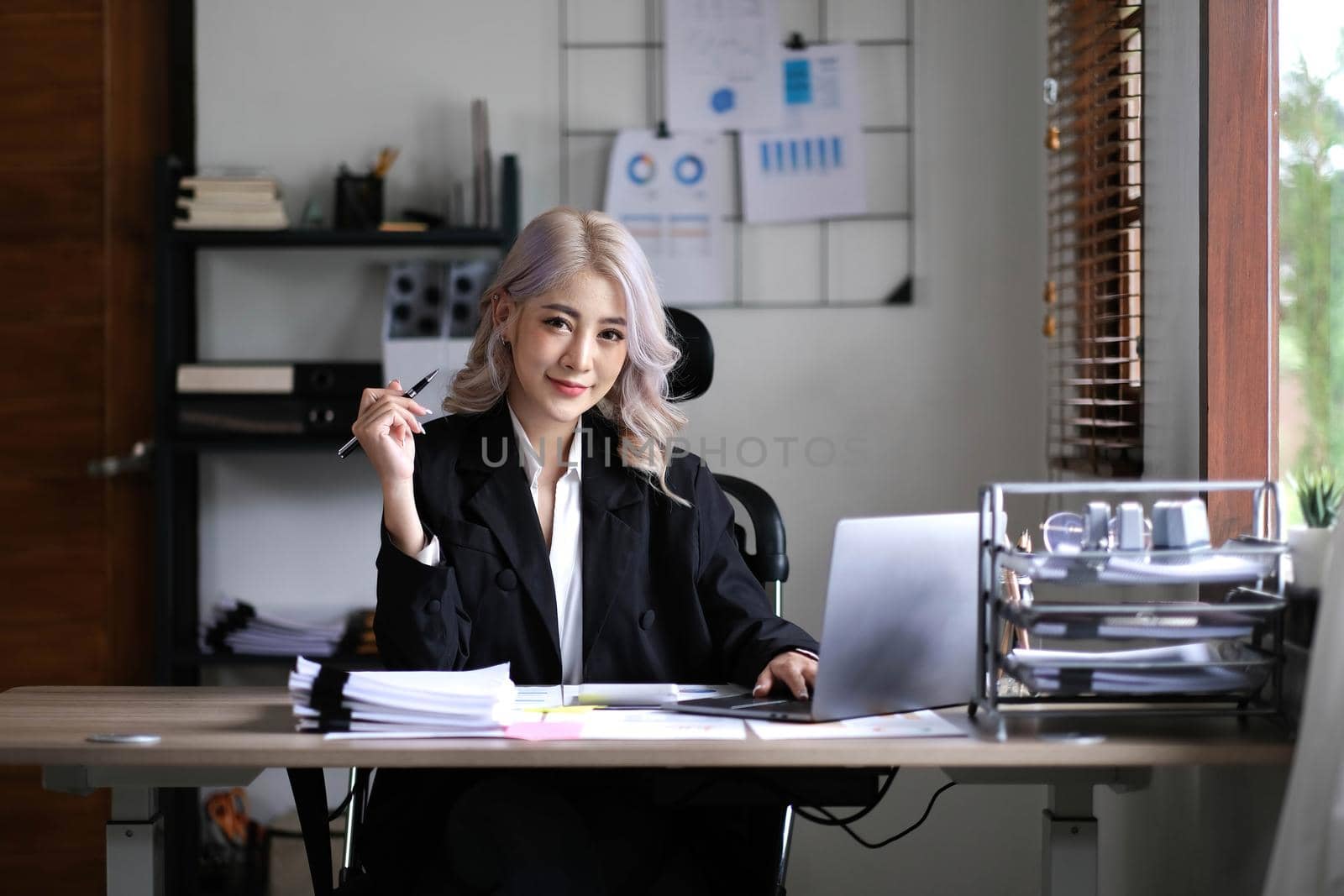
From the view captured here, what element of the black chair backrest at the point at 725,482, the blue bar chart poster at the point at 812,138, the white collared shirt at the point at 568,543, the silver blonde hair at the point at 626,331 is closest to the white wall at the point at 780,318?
the blue bar chart poster at the point at 812,138

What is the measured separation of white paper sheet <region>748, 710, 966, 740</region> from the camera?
1383 millimetres

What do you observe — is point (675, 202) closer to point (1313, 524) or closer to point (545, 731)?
point (1313, 524)

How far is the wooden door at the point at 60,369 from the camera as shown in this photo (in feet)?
9.24

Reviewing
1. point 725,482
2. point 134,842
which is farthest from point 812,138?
point 134,842

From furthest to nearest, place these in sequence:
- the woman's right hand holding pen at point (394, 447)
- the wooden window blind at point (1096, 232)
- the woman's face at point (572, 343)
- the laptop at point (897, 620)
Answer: the wooden window blind at point (1096, 232)
the woman's face at point (572, 343)
the woman's right hand holding pen at point (394, 447)
the laptop at point (897, 620)

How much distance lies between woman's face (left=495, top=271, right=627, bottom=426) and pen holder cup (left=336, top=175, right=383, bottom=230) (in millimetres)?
1178

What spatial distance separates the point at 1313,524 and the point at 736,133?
5.62 ft

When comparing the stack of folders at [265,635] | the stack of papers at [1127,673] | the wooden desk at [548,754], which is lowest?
the stack of folders at [265,635]

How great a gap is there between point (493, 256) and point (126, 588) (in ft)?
3.62

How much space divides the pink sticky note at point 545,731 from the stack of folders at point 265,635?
158cm

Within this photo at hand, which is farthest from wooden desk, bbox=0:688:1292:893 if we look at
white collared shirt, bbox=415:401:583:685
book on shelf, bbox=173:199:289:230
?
book on shelf, bbox=173:199:289:230

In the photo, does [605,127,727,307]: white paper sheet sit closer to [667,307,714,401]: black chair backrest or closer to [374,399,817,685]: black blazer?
[667,307,714,401]: black chair backrest

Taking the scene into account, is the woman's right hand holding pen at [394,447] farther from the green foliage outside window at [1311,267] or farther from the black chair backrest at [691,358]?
the green foliage outside window at [1311,267]

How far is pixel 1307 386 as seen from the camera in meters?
1.78
